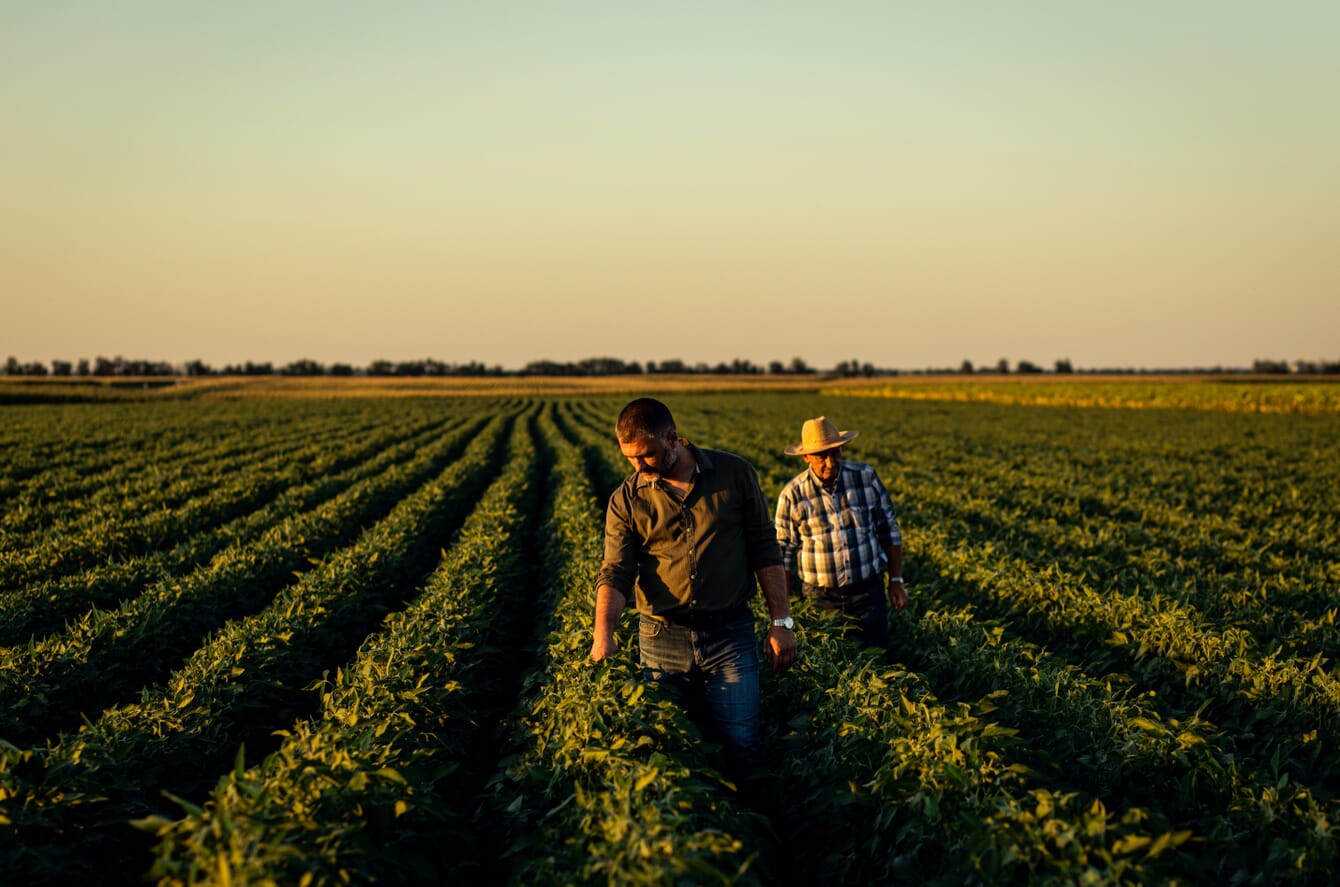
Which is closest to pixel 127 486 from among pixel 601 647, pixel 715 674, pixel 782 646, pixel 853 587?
pixel 853 587

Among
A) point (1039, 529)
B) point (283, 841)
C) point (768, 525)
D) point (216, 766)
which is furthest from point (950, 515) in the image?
point (283, 841)

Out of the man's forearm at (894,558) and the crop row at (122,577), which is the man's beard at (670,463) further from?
the crop row at (122,577)

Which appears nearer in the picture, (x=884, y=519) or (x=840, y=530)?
(x=840, y=530)

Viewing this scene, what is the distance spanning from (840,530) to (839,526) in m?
0.04

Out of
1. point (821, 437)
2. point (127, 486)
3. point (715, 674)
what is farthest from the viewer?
point (127, 486)

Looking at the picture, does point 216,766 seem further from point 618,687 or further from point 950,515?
point 950,515

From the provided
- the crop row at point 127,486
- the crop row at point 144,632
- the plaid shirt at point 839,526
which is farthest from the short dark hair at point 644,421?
the crop row at point 127,486

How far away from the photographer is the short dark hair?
4.16m

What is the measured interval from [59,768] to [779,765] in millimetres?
4011

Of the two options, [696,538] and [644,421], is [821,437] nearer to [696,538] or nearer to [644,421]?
[696,538]

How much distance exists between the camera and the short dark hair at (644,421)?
164 inches

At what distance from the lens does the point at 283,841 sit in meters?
3.07

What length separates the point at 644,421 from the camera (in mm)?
4168

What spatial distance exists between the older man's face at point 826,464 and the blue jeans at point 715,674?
6.08 feet
